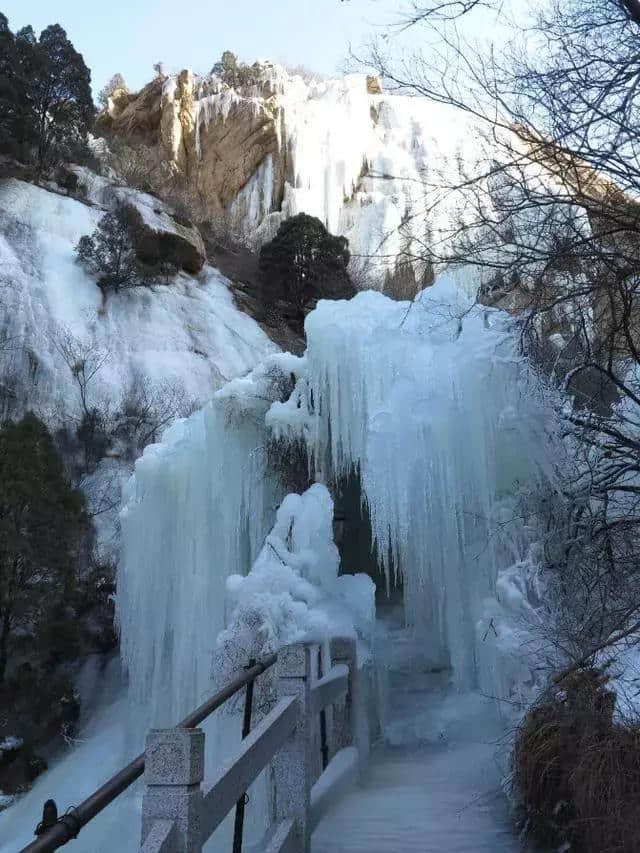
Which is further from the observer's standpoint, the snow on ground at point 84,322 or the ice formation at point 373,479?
the snow on ground at point 84,322

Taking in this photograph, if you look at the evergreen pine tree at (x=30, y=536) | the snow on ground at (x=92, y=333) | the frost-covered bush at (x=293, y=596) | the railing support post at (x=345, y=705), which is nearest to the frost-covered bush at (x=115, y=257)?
the snow on ground at (x=92, y=333)

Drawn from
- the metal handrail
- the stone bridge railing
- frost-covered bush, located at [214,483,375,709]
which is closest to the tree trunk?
frost-covered bush, located at [214,483,375,709]

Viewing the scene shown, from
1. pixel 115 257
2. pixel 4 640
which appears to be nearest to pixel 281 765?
pixel 4 640

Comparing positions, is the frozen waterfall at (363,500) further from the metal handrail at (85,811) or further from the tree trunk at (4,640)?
the metal handrail at (85,811)

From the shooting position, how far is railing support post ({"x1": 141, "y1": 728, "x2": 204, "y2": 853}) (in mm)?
2631

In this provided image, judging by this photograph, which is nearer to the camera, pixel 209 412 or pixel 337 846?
pixel 337 846

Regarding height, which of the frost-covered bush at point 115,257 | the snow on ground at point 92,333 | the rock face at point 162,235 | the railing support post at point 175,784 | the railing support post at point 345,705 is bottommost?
the railing support post at point 345,705

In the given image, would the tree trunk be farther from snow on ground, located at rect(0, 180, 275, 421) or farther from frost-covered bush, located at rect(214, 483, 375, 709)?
snow on ground, located at rect(0, 180, 275, 421)

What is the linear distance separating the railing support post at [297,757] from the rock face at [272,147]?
22.9 m

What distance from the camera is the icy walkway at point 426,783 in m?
4.45

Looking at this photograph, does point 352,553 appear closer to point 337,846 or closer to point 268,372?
point 268,372

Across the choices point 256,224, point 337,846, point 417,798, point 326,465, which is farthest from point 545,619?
point 256,224

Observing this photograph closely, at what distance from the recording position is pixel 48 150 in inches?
906

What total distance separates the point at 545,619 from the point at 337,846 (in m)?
1.98
